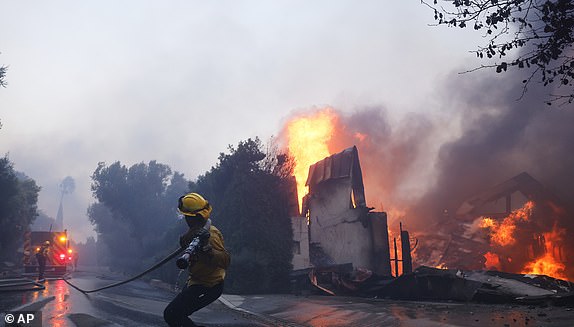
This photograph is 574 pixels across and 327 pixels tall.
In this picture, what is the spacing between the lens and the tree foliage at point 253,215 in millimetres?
18155

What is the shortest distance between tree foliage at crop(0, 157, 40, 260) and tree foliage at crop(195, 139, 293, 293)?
15093mm

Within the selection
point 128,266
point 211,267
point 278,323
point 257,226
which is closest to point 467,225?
point 257,226

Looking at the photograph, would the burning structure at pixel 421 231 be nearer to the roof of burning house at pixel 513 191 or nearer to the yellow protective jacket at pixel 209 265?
the roof of burning house at pixel 513 191

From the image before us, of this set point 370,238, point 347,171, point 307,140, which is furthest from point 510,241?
point 307,140

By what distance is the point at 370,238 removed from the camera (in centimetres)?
2231

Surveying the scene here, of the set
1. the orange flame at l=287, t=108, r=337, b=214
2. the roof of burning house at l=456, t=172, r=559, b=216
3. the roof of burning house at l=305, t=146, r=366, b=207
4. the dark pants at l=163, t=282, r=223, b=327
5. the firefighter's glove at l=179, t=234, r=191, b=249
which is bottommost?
the dark pants at l=163, t=282, r=223, b=327

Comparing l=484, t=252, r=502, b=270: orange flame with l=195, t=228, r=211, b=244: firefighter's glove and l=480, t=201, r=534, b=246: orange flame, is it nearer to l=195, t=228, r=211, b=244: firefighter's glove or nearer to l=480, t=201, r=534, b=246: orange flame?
l=480, t=201, r=534, b=246: orange flame

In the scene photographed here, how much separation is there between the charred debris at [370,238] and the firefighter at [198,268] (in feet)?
35.6

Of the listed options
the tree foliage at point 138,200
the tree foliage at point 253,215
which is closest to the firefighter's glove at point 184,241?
the tree foliage at point 253,215

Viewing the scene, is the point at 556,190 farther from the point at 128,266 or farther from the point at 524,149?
the point at 128,266

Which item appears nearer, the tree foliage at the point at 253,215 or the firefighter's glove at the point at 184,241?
the firefighter's glove at the point at 184,241

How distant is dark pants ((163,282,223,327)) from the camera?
426 centimetres

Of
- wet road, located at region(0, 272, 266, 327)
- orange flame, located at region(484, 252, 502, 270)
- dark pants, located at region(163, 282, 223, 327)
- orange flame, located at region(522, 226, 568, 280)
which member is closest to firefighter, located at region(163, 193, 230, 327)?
dark pants, located at region(163, 282, 223, 327)

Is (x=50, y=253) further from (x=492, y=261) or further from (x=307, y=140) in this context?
(x=492, y=261)
